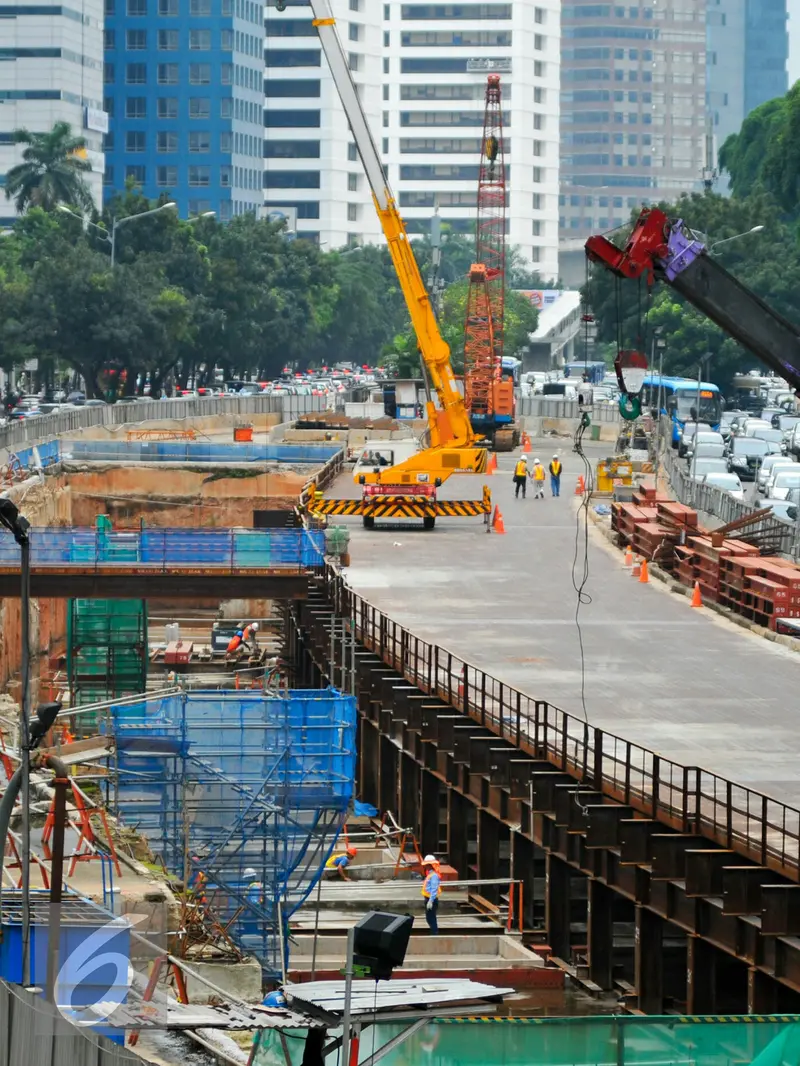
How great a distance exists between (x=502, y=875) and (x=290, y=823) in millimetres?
5788

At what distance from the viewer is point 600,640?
43.2 metres

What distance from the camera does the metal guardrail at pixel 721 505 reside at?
184ft

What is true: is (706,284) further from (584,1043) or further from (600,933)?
(584,1043)

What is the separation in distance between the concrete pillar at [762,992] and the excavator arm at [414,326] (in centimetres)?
4312

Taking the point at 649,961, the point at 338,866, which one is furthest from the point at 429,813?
the point at 649,961

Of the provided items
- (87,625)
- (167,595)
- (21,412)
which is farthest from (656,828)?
(21,412)

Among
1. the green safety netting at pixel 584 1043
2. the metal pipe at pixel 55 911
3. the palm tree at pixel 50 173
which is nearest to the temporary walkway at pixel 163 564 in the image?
the metal pipe at pixel 55 911

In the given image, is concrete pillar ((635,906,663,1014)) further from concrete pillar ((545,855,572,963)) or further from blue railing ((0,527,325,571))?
blue railing ((0,527,325,571))

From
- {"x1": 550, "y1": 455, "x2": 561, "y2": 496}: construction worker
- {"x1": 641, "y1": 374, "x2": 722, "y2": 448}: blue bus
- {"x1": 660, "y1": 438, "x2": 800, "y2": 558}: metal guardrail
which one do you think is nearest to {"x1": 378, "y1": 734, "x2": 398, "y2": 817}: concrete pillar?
{"x1": 660, "y1": 438, "x2": 800, "y2": 558}: metal guardrail

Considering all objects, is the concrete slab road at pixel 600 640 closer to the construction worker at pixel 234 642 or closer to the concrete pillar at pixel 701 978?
the concrete pillar at pixel 701 978

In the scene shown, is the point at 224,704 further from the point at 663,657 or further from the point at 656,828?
the point at 663,657

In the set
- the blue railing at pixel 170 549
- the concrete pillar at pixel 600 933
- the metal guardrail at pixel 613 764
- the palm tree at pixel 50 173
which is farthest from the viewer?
the palm tree at pixel 50 173

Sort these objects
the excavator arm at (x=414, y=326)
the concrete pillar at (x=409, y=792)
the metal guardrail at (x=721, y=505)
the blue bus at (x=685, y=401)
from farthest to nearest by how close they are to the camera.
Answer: the blue bus at (x=685, y=401) → the excavator arm at (x=414, y=326) → the metal guardrail at (x=721, y=505) → the concrete pillar at (x=409, y=792)

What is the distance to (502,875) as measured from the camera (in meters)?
33.8
